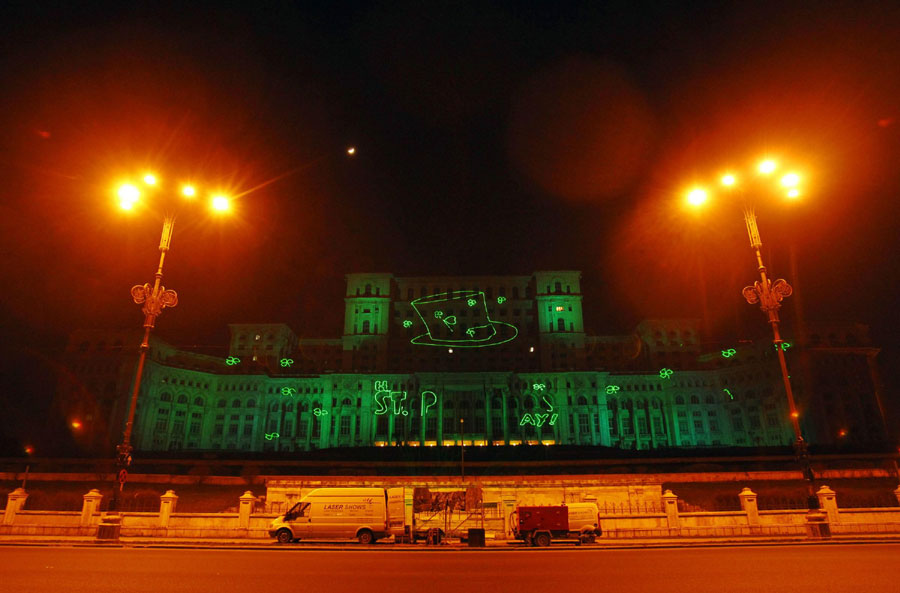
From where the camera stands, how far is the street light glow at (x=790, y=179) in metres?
15.5

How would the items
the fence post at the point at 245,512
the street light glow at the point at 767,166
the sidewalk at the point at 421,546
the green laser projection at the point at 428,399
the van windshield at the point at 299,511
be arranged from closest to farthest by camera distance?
the street light glow at the point at 767,166, the sidewalk at the point at 421,546, the van windshield at the point at 299,511, the fence post at the point at 245,512, the green laser projection at the point at 428,399

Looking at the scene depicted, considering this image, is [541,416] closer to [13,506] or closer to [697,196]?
[697,196]

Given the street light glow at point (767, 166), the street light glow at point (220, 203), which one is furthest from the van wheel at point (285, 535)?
the street light glow at point (767, 166)

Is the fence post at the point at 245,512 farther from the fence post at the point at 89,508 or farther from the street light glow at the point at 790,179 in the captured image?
the street light glow at the point at 790,179

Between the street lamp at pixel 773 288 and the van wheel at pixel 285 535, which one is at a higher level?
the street lamp at pixel 773 288

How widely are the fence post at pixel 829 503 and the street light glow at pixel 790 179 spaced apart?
1117 cm

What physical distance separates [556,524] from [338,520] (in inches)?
312

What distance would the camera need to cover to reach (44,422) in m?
75.4

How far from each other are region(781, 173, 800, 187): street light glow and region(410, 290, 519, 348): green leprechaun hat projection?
239 feet

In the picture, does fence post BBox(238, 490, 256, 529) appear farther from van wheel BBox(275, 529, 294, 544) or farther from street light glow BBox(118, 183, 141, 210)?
street light glow BBox(118, 183, 141, 210)

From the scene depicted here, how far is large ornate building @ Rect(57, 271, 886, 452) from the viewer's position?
75625 mm

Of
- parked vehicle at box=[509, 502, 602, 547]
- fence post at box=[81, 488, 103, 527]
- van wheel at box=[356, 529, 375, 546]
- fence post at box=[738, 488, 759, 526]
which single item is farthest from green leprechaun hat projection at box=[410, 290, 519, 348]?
van wheel at box=[356, 529, 375, 546]

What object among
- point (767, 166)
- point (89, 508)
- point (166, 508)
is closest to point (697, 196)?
point (767, 166)

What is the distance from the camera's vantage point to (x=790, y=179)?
15609 mm
